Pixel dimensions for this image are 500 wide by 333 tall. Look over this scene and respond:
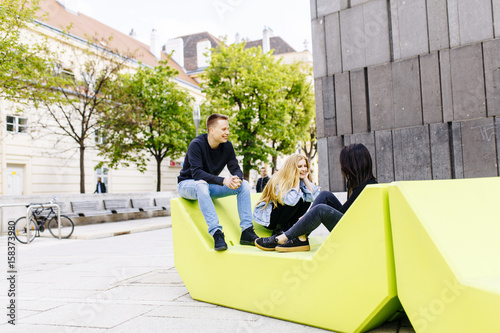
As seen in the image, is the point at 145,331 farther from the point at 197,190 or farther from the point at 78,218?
the point at 78,218

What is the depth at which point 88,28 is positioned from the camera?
3288 centimetres

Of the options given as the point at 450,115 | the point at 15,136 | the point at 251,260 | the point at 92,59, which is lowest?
the point at 251,260

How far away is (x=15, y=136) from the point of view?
22906 mm

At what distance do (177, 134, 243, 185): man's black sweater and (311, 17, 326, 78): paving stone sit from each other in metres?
3.68

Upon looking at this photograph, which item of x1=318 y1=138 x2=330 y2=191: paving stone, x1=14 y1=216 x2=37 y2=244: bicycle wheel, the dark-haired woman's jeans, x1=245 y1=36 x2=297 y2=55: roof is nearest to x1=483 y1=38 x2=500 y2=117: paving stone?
x1=318 y1=138 x2=330 y2=191: paving stone

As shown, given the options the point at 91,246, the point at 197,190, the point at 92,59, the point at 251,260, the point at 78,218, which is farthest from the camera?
the point at 92,59

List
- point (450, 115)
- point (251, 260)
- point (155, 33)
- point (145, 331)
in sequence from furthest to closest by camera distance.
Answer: point (155, 33)
point (450, 115)
point (251, 260)
point (145, 331)

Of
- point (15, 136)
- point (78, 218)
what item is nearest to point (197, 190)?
point (78, 218)

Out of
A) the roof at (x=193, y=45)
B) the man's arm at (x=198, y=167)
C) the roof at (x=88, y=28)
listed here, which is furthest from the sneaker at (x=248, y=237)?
the roof at (x=193, y=45)

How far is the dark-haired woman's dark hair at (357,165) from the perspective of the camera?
12.1 feet

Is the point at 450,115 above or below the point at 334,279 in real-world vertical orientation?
above

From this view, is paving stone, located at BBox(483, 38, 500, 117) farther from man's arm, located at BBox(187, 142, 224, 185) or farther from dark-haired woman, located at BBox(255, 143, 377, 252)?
man's arm, located at BBox(187, 142, 224, 185)

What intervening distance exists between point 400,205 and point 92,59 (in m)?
21.9

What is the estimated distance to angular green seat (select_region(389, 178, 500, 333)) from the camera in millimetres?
2250
